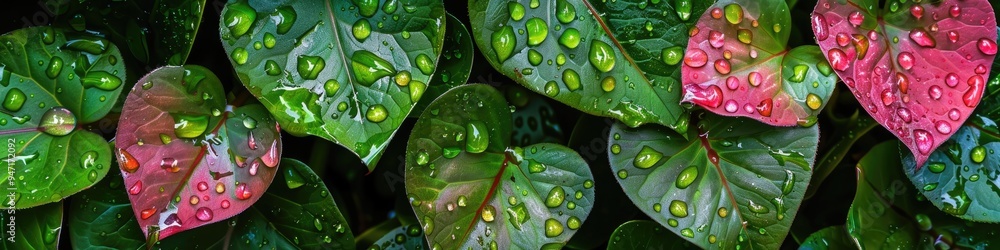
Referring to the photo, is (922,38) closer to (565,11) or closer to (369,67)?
(565,11)

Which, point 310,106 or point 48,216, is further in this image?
point 48,216

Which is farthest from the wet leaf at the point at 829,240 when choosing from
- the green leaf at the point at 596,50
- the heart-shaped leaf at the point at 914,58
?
the green leaf at the point at 596,50

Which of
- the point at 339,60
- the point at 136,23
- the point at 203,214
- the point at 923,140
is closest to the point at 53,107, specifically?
the point at 136,23

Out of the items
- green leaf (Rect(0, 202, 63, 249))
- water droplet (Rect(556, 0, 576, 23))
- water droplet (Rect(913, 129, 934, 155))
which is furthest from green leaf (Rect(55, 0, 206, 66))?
water droplet (Rect(913, 129, 934, 155))

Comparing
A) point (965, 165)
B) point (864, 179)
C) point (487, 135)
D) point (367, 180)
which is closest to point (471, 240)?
point (487, 135)

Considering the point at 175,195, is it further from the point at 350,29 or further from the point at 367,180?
the point at 367,180

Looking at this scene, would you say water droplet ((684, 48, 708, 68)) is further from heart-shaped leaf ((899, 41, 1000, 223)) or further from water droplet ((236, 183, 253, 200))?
water droplet ((236, 183, 253, 200))
